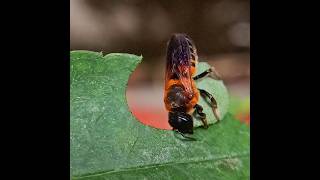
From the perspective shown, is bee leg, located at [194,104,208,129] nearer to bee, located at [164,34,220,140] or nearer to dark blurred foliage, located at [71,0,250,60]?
bee, located at [164,34,220,140]

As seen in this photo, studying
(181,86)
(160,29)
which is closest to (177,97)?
(181,86)

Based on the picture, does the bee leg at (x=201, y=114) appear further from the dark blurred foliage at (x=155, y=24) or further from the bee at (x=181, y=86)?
the dark blurred foliage at (x=155, y=24)

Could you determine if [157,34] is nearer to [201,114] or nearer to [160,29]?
[160,29]

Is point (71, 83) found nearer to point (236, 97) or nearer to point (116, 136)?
point (116, 136)

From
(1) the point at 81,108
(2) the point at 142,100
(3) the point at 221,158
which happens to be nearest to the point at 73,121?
(1) the point at 81,108

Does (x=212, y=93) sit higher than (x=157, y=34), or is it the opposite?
(x=157, y=34)

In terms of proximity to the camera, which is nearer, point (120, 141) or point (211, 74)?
point (120, 141)
